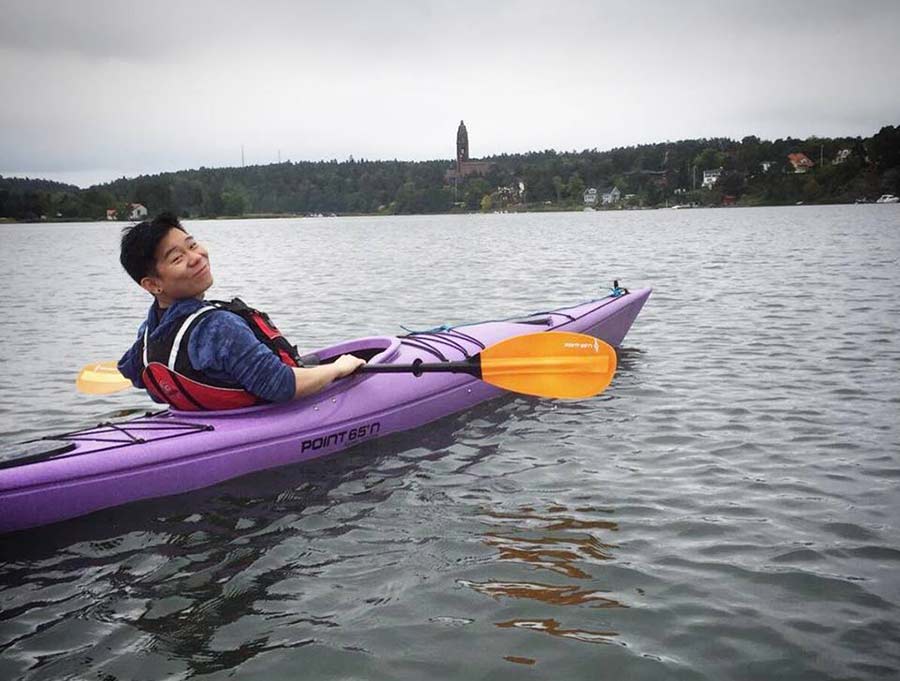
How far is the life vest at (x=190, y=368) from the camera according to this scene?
15.5 feet

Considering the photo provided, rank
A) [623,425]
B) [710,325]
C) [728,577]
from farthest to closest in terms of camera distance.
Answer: [710,325] < [623,425] < [728,577]

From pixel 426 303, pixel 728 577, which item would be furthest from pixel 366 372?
pixel 426 303

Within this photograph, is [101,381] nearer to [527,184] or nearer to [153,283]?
[153,283]

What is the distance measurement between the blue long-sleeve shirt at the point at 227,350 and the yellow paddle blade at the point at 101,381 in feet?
4.77

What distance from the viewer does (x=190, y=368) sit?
480 centimetres

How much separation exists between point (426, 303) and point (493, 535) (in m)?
10.7

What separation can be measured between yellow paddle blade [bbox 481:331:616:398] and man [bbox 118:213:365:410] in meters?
1.43

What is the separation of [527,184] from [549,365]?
5138 inches

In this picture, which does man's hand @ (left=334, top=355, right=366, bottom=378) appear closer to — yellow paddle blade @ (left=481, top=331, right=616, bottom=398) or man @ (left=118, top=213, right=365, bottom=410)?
man @ (left=118, top=213, right=365, bottom=410)

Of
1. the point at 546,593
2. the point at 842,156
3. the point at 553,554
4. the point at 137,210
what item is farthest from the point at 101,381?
the point at 842,156

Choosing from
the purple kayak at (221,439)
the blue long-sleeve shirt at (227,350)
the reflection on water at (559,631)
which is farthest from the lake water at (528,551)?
the blue long-sleeve shirt at (227,350)

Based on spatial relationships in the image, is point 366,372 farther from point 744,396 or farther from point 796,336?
point 796,336

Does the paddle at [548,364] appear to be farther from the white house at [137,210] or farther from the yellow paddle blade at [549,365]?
the white house at [137,210]

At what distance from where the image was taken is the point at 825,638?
10.3 feet
